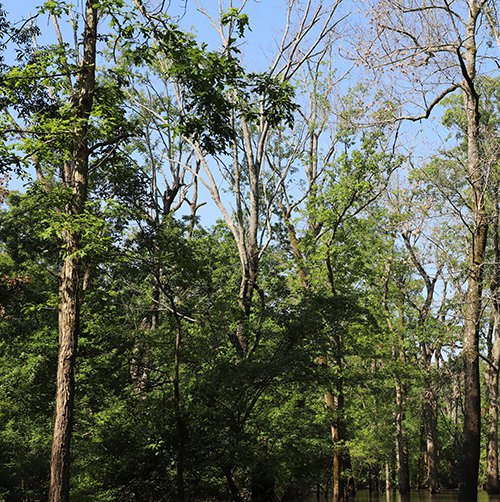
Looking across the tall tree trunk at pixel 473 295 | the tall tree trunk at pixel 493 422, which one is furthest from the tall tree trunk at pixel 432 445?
the tall tree trunk at pixel 473 295

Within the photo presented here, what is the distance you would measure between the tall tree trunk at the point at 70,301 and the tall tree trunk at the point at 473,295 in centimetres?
773

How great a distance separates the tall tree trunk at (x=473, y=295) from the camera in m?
12.4

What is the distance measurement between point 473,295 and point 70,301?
27.8 ft

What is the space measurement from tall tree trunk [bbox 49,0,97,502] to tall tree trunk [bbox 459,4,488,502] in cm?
773

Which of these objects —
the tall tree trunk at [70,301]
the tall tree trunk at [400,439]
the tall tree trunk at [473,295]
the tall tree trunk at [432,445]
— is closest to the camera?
the tall tree trunk at [70,301]

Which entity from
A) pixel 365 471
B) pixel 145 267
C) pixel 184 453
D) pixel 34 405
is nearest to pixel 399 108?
pixel 145 267

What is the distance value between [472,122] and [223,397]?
26.6ft

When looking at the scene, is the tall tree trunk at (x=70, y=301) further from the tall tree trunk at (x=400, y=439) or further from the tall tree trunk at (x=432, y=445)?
the tall tree trunk at (x=432, y=445)

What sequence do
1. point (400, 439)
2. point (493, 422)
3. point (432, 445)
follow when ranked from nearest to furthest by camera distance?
point (400, 439) → point (493, 422) → point (432, 445)

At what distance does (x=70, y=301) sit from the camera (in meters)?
9.79

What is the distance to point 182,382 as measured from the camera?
13.8 meters

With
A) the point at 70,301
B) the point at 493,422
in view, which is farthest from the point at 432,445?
the point at 70,301

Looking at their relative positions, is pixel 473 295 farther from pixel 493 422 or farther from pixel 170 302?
pixel 493 422

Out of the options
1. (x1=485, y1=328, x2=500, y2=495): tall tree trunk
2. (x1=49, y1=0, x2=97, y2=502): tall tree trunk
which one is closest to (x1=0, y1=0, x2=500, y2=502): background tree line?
(x1=49, y1=0, x2=97, y2=502): tall tree trunk
